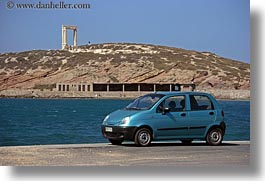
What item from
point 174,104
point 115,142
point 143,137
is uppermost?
point 174,104

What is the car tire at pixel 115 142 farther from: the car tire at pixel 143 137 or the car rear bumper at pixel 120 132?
the car tire at pixel 143 137

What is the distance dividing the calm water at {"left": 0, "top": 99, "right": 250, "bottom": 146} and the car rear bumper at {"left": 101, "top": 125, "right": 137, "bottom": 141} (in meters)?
0.61

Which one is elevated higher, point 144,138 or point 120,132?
point 120,132

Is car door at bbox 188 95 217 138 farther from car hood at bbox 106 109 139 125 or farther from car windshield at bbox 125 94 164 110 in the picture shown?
car hood at bbox 106 109 139 125

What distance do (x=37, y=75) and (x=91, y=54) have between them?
158 centimetres

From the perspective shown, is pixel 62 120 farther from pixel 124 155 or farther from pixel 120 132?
pixel 124 155

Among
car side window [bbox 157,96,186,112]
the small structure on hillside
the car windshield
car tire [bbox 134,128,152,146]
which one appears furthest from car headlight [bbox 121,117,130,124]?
the small structure on hillside

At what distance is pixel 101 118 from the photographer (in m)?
13.2

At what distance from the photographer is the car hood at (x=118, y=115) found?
1245 cm

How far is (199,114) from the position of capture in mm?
12719

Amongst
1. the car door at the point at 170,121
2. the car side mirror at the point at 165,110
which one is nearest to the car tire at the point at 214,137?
the car door at the point at 170,121

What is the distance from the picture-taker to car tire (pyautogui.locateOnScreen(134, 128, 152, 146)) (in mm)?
12445

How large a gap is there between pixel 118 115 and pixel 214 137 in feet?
6.27

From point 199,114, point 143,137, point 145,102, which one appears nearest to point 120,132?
point 143,137
